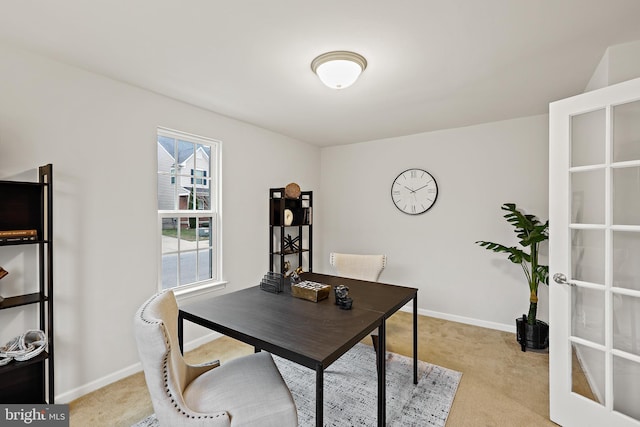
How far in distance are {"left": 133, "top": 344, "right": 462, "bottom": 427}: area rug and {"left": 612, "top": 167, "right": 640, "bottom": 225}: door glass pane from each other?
159cm

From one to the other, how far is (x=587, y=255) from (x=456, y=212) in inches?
75.5

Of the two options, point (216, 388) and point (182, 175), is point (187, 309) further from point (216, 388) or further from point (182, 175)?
point (182, 175)

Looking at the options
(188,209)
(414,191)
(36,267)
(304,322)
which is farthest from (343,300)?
(414,191)

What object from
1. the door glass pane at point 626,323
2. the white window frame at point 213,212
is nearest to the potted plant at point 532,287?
the door glass pane at point 626,323

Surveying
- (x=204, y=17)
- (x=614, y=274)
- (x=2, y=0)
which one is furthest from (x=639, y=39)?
(x=2, y=0)

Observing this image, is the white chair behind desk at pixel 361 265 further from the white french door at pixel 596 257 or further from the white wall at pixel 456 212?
the white french door at pixel 596 257

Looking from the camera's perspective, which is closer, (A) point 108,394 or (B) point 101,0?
(B) point 101,0

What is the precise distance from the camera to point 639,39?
5.89 ft

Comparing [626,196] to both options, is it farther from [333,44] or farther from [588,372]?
[333,44]

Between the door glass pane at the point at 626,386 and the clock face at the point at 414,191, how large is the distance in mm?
2411

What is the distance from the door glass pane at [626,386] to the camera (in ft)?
5.27

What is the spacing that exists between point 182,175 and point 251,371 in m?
2.09

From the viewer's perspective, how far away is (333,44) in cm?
183

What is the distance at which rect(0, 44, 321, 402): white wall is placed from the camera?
1947mm
